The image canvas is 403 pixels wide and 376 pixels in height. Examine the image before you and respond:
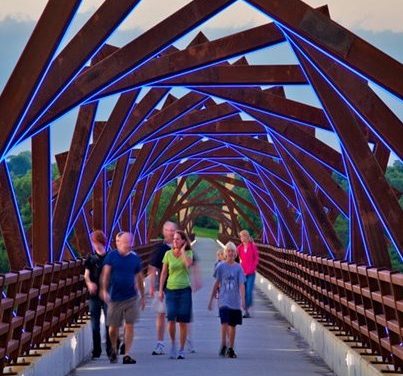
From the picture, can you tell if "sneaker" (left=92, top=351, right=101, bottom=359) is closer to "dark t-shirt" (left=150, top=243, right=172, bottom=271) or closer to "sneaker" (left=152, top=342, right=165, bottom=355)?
"sneaker" (left=152, top=342, right=165, bottom=355)

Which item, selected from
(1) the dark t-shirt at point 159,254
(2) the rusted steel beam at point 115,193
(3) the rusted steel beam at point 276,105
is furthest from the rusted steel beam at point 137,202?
(1) the dark t-shirt at point 159,254

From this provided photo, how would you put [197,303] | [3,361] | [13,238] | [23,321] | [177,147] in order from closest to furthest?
[3,361] < [23,321] < [13,238] < [197,303] < [177,147]

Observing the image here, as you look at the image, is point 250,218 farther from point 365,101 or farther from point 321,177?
point 365,101

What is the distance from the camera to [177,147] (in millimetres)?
40312

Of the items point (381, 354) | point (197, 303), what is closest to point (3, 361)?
point (381, 354)

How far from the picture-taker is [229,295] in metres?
16.5

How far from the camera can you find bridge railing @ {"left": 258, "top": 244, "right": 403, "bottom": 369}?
438 inches

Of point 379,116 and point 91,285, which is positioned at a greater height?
point 379,116

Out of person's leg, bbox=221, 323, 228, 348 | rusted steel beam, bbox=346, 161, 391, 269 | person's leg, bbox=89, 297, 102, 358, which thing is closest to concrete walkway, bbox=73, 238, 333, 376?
person's leg, bbox=221, 323, 228, 348

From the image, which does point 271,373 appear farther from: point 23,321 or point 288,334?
point 288,334

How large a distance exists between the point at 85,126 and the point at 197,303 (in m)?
9.95

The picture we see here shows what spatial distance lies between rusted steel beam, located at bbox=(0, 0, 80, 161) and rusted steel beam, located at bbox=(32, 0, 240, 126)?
3097mm

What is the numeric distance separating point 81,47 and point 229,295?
3.87 m

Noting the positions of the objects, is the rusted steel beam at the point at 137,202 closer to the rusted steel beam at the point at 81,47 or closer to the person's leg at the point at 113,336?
the person's leg at the point at 113,336
